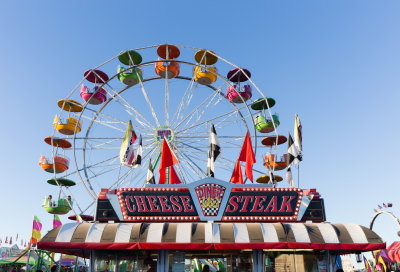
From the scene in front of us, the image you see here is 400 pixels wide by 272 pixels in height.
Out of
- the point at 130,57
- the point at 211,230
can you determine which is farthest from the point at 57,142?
the point at 211,230

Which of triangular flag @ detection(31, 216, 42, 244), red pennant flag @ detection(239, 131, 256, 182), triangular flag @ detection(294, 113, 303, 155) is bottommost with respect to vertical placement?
triangular flag @ detection(31, 216, 42, 244)

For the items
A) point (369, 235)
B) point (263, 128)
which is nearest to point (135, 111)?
point (263, 128)

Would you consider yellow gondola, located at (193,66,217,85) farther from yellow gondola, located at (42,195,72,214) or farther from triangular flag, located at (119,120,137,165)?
yellow gondola, located at (42,195,72,214)

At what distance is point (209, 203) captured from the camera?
11.8m

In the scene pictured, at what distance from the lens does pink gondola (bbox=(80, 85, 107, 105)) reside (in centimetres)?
2108

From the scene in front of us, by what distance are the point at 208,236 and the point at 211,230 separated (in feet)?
0.75

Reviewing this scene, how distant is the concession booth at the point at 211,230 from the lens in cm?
1044

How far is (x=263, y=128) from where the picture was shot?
21.2m

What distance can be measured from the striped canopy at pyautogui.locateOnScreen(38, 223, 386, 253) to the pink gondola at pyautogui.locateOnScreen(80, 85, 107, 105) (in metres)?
11.6

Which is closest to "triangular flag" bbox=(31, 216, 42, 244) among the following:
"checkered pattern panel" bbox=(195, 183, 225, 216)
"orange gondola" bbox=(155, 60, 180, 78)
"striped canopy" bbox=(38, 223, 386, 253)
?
"orange gondola" bbox=(155, 60, 180, 78)

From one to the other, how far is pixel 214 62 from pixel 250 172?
9650 mm

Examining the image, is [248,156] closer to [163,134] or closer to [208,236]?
[208,236]

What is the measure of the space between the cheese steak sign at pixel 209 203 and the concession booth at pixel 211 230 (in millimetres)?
33

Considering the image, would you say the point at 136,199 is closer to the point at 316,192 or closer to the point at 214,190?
the point at 214,190
